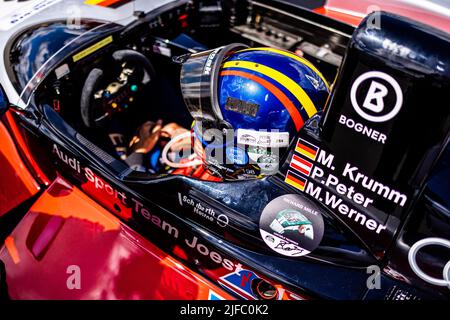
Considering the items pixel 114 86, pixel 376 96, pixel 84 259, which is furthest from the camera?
pixel 114 86

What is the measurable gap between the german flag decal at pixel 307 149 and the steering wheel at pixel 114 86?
118 centimetres

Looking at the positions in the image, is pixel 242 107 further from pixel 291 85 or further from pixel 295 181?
pixel 295 181

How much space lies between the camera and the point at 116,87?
238 cm

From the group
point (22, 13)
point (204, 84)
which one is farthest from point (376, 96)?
point (22, 13)

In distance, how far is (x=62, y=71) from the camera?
2.13m

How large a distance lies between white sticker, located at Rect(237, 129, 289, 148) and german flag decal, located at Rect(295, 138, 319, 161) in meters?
0.21

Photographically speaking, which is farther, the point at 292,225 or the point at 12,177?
the point at 12,177

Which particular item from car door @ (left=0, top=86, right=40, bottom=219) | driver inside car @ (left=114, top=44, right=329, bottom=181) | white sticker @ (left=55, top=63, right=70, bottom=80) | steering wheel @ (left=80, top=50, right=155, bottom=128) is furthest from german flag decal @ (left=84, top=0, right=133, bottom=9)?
driver inside car @ (left=114, top=44, right=329, bottom=181)

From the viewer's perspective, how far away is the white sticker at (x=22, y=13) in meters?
2.31

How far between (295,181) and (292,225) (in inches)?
5.9

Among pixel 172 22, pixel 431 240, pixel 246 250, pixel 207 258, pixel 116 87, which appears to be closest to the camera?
pixel 431 240
